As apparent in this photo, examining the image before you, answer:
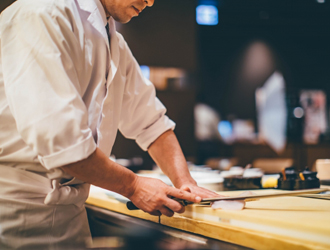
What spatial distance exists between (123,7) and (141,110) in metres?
0.46

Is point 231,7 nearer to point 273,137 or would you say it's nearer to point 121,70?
point 273,137

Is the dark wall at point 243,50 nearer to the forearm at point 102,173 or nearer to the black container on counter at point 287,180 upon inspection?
the black container on counter at point 287,180

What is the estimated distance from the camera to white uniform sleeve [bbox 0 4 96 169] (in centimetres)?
80

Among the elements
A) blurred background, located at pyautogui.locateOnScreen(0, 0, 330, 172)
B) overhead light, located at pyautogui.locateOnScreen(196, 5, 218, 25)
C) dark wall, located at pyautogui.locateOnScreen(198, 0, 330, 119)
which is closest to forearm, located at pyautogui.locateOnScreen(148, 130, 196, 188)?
blurred background, located at pyautogui.locateOnScreen(0, 0, 330, 172)

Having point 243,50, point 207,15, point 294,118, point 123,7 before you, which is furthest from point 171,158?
point 243,50

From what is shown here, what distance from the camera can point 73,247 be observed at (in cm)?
104

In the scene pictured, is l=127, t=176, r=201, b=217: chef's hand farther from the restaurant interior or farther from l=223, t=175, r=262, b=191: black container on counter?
the restaurant interior

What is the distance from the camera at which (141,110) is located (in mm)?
1478

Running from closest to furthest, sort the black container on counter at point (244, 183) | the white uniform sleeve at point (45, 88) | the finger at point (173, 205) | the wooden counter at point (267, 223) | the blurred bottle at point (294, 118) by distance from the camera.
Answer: the wooden counter at point (267, 223) < the white uniform sleeve at point (45, 88) < the finger at point (173, 205) < the black container on counter at point (244, 183) < the blurred bottle at point (294, 118)

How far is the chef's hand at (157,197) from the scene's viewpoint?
91 centimetres

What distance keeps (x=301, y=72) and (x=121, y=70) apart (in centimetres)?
814

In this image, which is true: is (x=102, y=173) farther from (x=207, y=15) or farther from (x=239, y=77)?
(x=239, y=77)

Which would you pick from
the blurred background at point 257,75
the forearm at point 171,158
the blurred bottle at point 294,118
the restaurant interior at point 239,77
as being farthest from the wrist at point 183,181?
the blurred background at point 257,75

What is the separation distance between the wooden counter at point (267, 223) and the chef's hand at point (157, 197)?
0.05m
